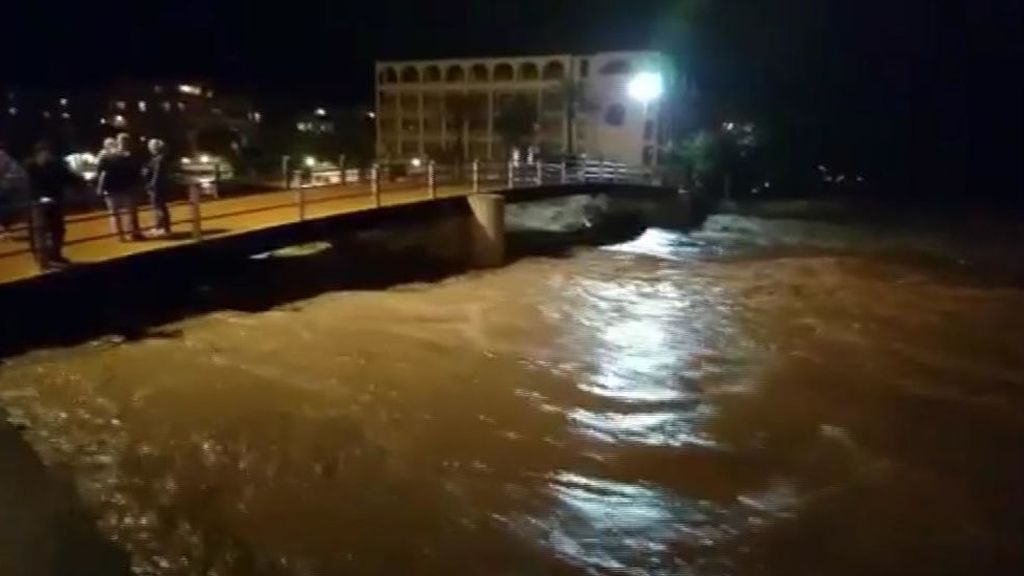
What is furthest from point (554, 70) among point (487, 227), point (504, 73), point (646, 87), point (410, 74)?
point (487, 227)

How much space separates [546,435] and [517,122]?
29.1 meters

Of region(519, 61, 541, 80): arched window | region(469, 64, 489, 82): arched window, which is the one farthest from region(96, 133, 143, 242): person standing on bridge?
region(469, 64, 489, 82): arched window

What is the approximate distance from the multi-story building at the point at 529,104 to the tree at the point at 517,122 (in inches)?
8.2

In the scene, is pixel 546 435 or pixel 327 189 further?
pixel 327 189

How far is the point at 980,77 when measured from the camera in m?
52.5

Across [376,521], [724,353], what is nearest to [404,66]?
[724,353]

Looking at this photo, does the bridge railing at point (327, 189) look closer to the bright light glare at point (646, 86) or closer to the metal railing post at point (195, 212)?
the metal railing post at point (195, 212)

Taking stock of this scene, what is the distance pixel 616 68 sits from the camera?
41.2 m

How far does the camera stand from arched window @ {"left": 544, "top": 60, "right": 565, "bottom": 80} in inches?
1697

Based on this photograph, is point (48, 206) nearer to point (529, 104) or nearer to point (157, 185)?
point (157, 185)

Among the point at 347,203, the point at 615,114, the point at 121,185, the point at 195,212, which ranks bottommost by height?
the point at 347,203

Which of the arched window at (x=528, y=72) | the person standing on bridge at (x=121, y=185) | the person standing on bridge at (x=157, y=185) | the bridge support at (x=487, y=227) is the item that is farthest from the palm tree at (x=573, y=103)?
the person standing on bridge at (x=121, y=185)

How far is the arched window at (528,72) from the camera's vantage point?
146ft

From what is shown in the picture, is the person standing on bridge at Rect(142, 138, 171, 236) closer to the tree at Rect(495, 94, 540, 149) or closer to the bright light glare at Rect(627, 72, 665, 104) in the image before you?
the bright light glare at Rect(627, 72, 665, 104)
